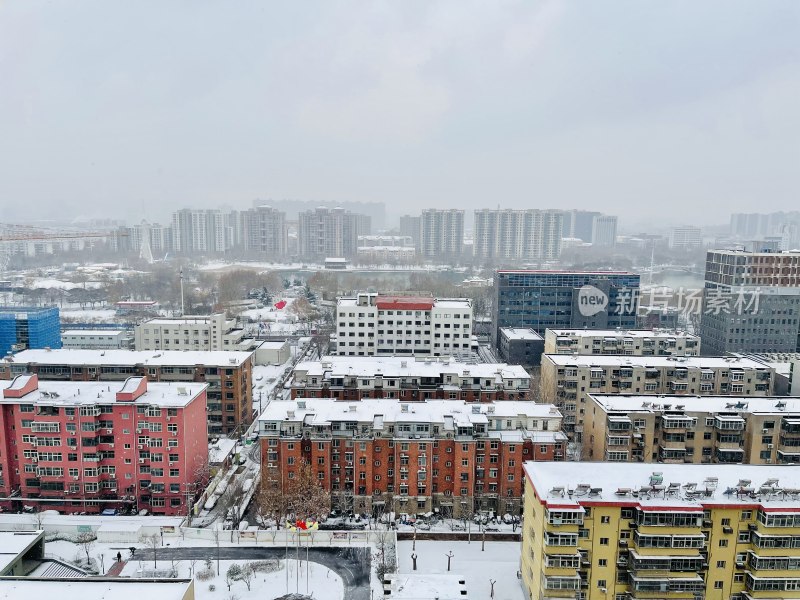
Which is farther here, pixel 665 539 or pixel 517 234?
pixel 517 234

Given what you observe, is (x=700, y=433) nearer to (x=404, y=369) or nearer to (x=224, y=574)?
(x=404, y=369)

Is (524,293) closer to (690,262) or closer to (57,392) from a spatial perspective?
(57,392)

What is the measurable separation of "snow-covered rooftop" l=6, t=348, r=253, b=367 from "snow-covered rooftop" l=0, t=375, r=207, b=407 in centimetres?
532

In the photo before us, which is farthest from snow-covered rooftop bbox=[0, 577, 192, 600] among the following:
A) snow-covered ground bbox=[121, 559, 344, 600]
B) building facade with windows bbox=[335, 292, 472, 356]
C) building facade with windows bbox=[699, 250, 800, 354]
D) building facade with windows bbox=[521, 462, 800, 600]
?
building facade with windows bbox=[699, 250, 800, 354]

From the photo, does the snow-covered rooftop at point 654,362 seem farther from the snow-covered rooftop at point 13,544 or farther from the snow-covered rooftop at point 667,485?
the snow-covered rooftop at point 13,544

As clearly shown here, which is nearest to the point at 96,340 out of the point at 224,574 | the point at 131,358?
the point at 131,358

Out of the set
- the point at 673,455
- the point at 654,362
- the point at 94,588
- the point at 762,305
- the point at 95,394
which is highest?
the point at 762,305

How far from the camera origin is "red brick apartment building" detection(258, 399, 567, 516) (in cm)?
1870

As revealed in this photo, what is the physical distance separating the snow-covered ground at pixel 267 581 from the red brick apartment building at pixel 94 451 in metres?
3.28

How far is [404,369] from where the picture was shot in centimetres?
2495

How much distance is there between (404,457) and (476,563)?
3.78 metres

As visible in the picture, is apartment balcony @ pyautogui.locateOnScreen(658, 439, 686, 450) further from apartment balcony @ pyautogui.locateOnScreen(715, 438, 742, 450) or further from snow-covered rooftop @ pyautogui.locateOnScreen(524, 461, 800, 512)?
snow-covered rooftop @ pyautogui.locateOnScreen(524, 461, 800, 512)

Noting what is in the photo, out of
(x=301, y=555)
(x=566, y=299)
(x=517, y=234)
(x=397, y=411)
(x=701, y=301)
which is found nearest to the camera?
(x=301, y=555)

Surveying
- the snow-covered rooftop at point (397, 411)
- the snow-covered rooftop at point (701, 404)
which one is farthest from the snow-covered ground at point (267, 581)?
the snow-covered rooftop at point (701, 404)
